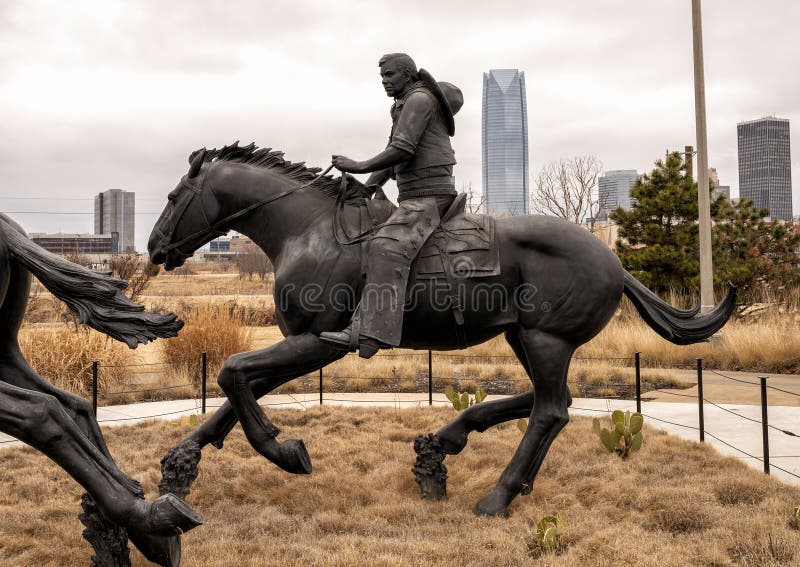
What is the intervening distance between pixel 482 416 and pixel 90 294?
3.03 metres

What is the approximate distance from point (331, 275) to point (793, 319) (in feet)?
39.2

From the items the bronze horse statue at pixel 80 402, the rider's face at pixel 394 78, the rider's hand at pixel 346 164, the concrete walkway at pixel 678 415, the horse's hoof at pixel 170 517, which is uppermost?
the rider's face at pixel 394 78

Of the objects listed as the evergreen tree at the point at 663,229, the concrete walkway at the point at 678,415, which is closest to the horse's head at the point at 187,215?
the concrete walkway at the point at 678,415

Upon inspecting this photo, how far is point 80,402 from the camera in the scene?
11.3 feet

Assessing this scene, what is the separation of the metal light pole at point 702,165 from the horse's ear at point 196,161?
10374mm

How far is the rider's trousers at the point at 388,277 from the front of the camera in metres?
4.31

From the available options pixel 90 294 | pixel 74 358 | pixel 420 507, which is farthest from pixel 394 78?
pixel 74 358

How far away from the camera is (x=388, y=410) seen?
7578 mm

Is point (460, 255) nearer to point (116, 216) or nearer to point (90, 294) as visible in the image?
point (90, 294)

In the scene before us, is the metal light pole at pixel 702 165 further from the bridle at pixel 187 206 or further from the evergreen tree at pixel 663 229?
the bridle at pixel 187 206

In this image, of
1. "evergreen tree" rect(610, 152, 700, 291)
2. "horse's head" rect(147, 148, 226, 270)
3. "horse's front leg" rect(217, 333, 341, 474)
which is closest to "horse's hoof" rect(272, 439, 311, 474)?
"horse's front leg" rect(217, 333, 341, 474)

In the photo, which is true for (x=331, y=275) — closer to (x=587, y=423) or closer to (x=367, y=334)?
(x=367, y=334)

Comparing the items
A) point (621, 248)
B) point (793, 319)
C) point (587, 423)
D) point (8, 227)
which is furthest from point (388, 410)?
point (621, 248)

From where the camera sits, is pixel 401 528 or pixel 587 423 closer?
pixel 401 528
